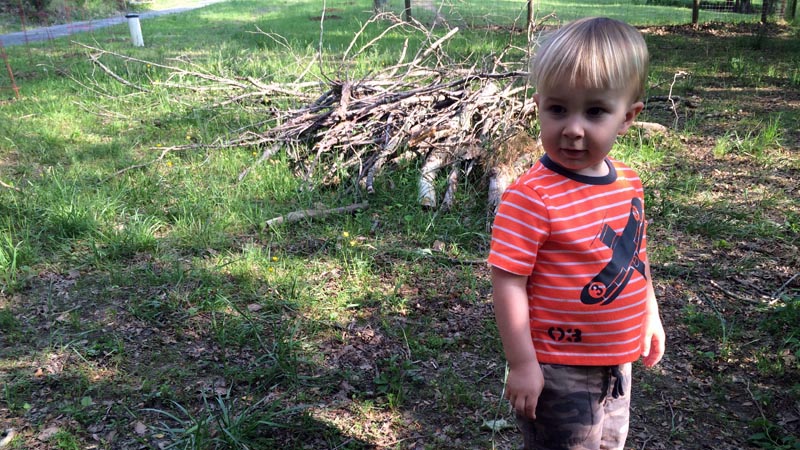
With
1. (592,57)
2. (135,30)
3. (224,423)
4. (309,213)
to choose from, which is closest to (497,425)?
(224,423)

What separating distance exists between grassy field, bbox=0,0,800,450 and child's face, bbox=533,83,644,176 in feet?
4.64

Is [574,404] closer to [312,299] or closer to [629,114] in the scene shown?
[629,114]

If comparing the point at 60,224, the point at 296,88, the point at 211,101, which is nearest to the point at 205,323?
the point at 60,224

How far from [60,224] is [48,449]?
2073mm

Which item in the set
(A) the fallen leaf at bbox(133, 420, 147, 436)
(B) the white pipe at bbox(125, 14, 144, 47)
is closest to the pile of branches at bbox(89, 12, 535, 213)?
(A) the fallen leaf at bbox(133, 420, 147, 436)

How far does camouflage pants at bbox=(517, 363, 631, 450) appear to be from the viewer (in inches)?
62.9

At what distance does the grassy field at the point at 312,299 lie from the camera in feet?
8.38

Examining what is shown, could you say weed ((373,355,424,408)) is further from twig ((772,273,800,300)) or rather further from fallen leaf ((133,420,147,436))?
twig ((772,273,800,300))

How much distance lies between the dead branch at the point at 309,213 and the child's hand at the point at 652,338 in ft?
9.06

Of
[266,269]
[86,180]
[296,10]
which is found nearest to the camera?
[266,269]

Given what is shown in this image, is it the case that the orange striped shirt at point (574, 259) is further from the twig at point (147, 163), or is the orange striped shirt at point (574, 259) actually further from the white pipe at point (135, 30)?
the white pipe at point (135, 30)

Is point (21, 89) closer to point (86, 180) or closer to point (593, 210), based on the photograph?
point (86, 180)

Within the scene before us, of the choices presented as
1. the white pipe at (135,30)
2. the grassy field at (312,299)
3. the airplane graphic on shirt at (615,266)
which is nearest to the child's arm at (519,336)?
the airplane graphic on shirt at (615,266)

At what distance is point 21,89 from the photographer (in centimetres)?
772
